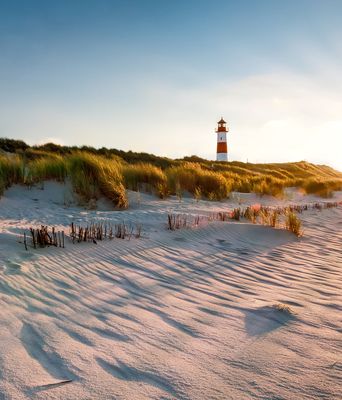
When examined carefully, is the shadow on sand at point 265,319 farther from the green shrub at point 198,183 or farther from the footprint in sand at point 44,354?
the green shrub at point 198,183

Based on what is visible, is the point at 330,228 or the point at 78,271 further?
the point at 330,228

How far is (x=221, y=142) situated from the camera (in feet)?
143

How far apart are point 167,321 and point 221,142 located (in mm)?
42457

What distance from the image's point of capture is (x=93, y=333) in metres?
2.29

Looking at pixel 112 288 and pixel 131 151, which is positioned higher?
pixel 131 151

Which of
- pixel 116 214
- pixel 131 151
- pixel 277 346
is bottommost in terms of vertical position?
pixel 277 346

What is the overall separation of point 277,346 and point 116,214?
17.6 ft

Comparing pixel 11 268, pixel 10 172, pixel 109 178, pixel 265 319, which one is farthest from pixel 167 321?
pixel 10 172

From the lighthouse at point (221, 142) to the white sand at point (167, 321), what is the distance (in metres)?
38.6

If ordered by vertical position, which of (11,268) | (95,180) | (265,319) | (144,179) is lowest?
(265,319)

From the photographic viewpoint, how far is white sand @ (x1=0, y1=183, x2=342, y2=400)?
5.82 feet

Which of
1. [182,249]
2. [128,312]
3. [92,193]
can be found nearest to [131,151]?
[92,193]

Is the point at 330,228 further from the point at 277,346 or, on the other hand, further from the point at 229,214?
the point at 277,346

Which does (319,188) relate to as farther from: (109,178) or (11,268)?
(11,268)
